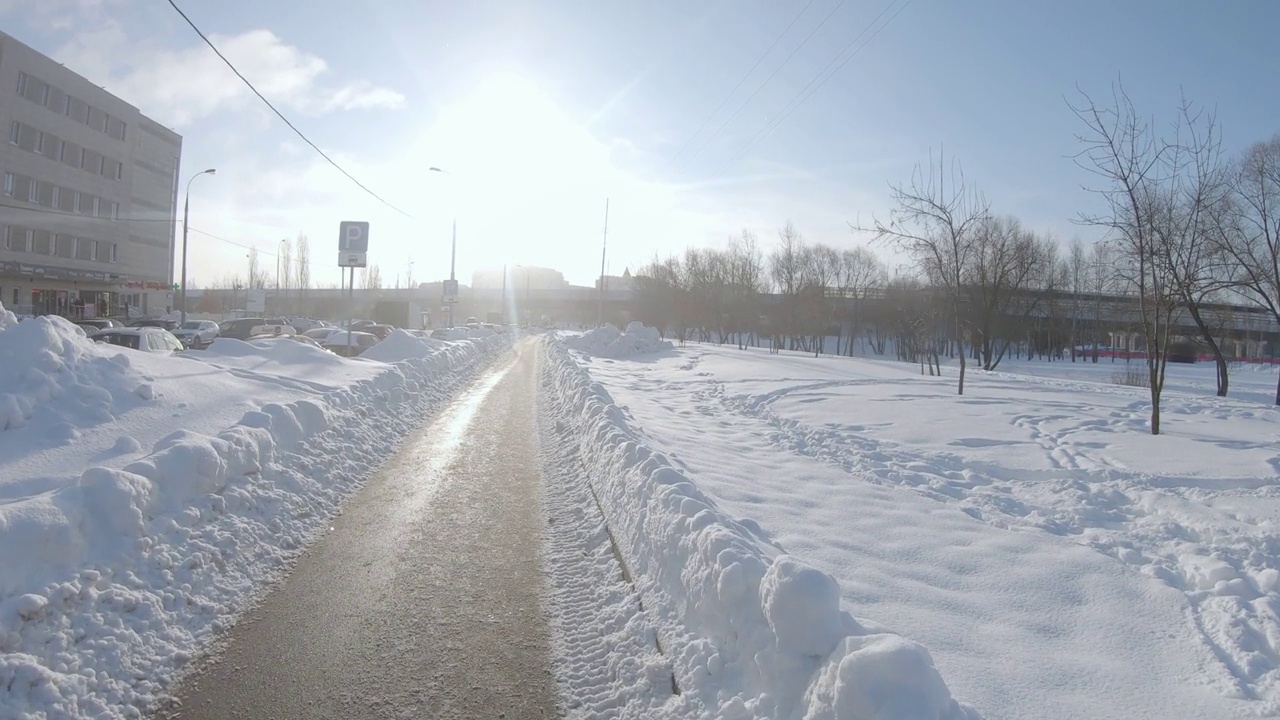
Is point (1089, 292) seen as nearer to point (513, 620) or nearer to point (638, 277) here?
point (638, 277)

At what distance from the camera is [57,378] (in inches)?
318

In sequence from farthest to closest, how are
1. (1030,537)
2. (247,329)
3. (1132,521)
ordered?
(247,329) → (1132,521) → (1030,537)

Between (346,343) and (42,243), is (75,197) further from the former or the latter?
(346,343)

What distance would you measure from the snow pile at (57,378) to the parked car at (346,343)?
17.4 metres

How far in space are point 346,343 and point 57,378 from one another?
21.3m

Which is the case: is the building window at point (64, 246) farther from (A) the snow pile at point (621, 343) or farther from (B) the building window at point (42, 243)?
(A) the snow pile at point (621, 343)

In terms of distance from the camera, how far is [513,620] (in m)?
4.79

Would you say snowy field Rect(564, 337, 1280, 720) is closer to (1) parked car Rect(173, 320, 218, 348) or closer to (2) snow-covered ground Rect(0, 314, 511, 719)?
(2) snow-covered ground Rect(0, 314, 511, 719)

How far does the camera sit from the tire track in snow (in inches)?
179

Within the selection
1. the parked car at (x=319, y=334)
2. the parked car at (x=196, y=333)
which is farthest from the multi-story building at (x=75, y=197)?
the parked car at (x=319, y=334)

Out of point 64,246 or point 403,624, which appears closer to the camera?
point 403,624

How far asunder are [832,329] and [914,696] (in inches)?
3039

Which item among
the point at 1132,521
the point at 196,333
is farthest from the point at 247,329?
the point at 1132,521

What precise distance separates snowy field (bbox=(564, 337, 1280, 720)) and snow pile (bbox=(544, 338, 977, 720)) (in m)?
0.04
